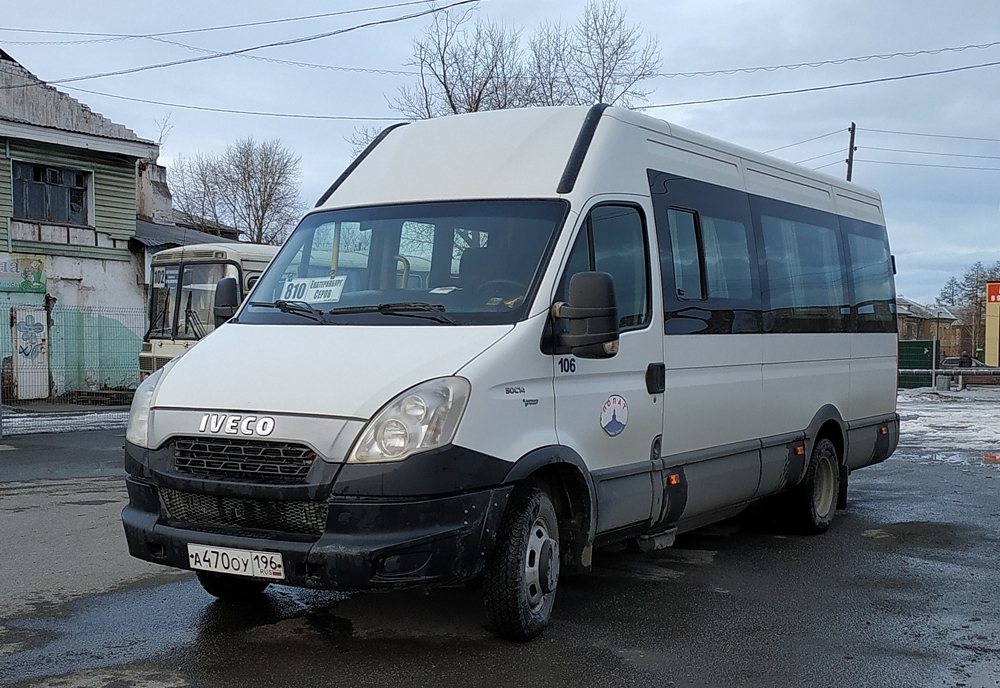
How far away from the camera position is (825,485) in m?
8.89

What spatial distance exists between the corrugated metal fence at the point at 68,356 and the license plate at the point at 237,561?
58.9ft

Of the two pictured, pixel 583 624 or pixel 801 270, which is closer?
pixel 583 624

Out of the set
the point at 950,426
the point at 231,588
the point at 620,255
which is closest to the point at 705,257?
the point at 620,255

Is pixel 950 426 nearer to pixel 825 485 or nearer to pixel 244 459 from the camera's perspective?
pixel 825 485

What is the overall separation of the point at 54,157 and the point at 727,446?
21963mm

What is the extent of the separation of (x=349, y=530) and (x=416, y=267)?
5.44 feet

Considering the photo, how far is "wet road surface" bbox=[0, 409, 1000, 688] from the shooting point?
5004 millimetres

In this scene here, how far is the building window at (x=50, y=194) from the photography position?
958 inches

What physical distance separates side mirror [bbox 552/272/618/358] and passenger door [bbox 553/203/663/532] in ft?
0.56

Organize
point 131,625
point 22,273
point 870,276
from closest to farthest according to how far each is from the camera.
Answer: point 131,625 < point 870,276 < point 22,273

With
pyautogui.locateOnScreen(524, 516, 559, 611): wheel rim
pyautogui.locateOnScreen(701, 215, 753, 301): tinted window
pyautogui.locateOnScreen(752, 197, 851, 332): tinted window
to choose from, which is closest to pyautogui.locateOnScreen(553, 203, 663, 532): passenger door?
pyautogui.locateOnScreen(524, 516, 559, 611): wheel rim

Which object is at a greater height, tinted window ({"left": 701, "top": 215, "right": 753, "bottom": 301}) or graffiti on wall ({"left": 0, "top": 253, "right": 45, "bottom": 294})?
graffiti on wall ({"left": 0, "top": 253, "right": 45, "bottom": 294})

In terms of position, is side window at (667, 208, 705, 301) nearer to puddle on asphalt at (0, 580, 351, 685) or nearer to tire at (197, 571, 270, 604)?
puddle on asphalt at (0, 580, 351, 685)

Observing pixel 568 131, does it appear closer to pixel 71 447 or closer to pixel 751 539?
pixel 751 539
